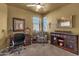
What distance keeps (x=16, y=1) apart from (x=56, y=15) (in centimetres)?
80

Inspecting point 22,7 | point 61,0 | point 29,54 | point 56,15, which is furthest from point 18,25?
point 61,0

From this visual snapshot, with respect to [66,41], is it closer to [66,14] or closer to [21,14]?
[66,14]

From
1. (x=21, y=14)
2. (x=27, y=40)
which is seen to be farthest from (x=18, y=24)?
(x=27, y=40)

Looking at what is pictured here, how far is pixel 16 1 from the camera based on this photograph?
2.29 metres

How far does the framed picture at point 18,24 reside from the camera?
8.10ft

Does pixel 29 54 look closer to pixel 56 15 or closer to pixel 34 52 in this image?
pixel 34 52

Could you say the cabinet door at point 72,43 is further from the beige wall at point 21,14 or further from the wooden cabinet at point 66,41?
the beige wall at point 21,14

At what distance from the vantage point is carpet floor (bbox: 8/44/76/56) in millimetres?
2339

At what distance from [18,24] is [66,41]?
0.95m

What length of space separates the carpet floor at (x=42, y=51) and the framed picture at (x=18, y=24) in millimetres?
375

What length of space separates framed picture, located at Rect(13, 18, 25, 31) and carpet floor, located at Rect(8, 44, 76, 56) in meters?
0.38

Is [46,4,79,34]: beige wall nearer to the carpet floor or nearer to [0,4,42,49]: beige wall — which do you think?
the carpet floor

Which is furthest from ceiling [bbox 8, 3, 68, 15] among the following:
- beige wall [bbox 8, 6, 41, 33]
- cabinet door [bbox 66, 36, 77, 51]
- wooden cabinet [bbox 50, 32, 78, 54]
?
cabinet door [bbox 66, 36, 77, 51]

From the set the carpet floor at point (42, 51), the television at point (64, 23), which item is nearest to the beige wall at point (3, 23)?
the carpet floor at point (42, 51)
